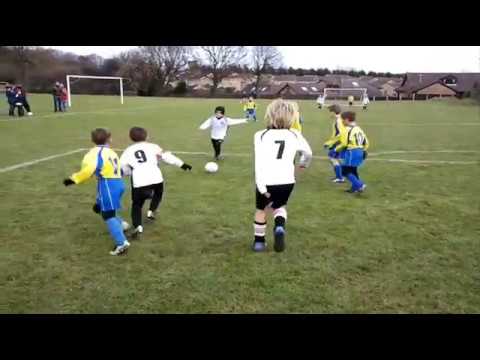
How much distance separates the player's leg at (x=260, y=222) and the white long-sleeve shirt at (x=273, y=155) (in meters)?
0.20

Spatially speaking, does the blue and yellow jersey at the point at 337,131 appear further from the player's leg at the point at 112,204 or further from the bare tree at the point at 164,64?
the bare tree at the point at 164,64

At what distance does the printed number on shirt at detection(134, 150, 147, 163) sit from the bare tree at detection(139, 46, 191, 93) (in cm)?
6604

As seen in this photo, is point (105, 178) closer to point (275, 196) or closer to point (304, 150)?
point (275, 196)

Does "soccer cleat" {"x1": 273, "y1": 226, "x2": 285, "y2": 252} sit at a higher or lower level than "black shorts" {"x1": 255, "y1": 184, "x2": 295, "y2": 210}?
lower

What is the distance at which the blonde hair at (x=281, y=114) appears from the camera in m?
4.93

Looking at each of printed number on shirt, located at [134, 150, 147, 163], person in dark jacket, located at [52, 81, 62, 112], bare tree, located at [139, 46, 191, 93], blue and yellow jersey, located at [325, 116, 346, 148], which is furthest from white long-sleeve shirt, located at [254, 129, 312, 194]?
bare tree, located at [139, 46, 191, 93]

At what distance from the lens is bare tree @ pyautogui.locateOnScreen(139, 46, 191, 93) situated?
7006cm

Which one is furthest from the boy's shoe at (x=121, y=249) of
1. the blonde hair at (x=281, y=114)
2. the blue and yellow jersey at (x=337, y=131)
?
the blue and yellow jersey at (x=337, y=131)

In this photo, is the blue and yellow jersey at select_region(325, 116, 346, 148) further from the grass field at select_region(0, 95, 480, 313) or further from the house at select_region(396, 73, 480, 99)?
the house at select_region(396, 73, 480, 99)

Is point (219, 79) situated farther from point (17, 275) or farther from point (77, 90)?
point (17, 275)

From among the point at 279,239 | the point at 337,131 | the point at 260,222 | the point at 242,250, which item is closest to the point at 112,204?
the point at 242,250

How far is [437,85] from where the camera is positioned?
8631 centimetres

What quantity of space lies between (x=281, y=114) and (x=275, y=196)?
39.2 inches

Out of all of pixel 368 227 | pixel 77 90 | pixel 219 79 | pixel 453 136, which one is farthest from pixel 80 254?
pixel 219 79
